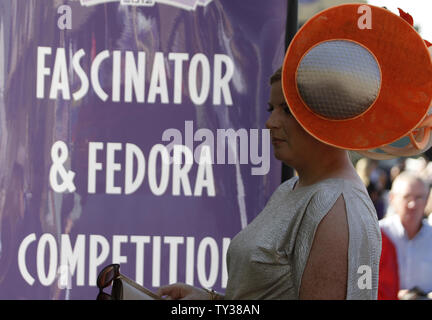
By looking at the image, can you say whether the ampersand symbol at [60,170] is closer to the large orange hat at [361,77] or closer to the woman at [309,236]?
the woman at [309,236]

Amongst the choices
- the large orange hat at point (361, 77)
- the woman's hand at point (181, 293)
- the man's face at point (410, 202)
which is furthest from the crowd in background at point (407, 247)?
the large orange hat at point (361, 77)

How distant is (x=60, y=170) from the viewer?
2.32m

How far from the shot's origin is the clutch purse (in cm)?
178

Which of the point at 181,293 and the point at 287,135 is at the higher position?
the point at 287,135

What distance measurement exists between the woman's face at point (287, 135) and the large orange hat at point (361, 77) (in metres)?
0.08

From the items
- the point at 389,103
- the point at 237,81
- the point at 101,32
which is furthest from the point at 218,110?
the point at 389,103

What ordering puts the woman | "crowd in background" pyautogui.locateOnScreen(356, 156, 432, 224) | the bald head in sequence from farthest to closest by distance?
"crowd in background" pyautogui.locateOnScreen(356, 156, 432, 224) < the bald head < the woman

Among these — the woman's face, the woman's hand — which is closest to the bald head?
the woman's hand

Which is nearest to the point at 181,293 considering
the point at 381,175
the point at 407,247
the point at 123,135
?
the point at 123,135

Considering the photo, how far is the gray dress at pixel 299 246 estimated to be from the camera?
1556mm

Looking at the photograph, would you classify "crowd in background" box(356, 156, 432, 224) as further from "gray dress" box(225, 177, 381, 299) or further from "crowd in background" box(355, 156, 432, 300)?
"gray dress" box(225, 177, 381, 299)

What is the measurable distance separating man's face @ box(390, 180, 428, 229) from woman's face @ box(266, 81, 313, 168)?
6.85 feet

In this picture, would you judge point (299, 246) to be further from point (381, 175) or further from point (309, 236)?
point (381, 175)

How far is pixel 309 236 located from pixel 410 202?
7.67 ft
